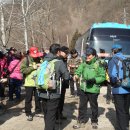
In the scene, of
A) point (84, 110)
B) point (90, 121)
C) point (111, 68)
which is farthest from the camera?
point (90, 121)

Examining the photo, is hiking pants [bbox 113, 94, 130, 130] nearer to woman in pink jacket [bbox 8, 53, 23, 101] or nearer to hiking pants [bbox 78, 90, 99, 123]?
hiking pants [bbox 78, 90, 99, 123]

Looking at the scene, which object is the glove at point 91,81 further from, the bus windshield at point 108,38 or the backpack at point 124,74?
the bus windshield at point 108,38

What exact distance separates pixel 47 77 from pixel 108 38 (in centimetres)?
1107

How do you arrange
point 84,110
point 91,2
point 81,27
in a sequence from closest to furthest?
point 84,110 < point 81,27 < point 91,2

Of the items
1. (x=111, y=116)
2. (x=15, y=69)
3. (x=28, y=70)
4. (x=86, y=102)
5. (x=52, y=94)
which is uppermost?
(x=28, y=70)

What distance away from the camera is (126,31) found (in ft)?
60.5

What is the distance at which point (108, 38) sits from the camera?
59.9 ft

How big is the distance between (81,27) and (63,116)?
7185 cm

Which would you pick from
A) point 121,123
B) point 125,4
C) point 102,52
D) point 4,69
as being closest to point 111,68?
point 121,123

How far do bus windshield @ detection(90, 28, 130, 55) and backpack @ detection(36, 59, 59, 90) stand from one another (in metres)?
10.4

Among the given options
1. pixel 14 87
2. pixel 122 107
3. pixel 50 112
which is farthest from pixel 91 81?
pixel 14 87

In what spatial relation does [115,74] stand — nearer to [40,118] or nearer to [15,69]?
[40,118]

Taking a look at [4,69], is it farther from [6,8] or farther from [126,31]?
[6,8]

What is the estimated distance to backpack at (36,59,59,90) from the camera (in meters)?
7.53
